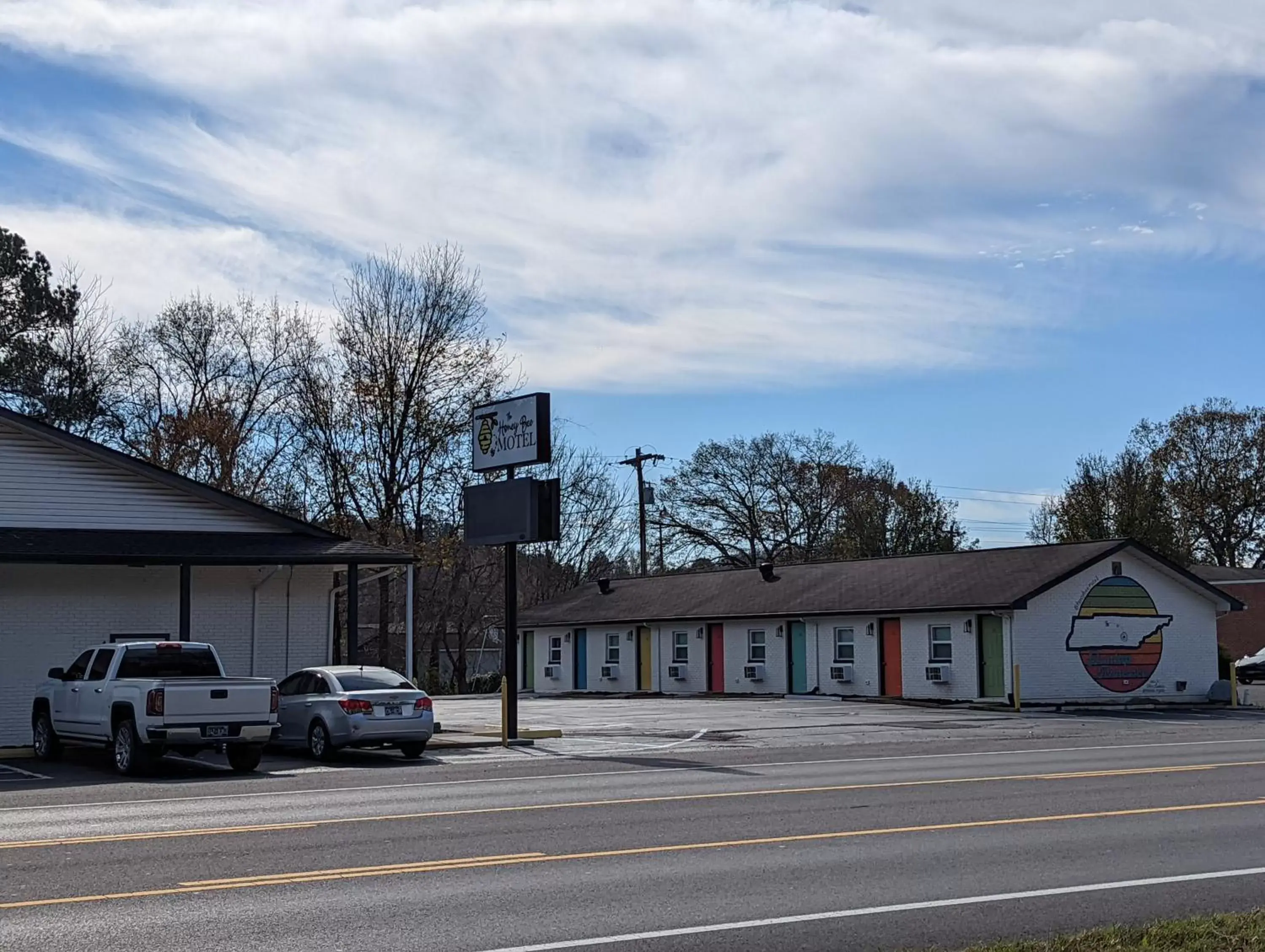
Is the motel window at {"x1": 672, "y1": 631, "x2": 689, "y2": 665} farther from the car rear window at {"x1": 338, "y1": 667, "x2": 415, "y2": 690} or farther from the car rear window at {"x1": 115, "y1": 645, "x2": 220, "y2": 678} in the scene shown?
the car rear window at {"x1": 115, "y1": 645, "x2": 220, "y2": 678}

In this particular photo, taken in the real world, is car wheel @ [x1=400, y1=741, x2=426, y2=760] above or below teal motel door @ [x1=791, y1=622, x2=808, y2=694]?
below

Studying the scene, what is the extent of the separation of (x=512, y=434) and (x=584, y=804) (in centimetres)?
1312

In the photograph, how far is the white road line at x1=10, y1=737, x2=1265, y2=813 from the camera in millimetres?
16078

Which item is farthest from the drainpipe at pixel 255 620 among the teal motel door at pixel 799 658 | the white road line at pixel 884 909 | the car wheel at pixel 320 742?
the white road line at pixel 884 909

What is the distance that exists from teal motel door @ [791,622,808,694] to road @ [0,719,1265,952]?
2447cm

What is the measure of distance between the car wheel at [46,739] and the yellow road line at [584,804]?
10.1 metres

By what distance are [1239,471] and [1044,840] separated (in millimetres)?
64879

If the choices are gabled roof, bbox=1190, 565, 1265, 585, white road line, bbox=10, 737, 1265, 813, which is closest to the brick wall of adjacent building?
gabled roof, bbox=1190, 565, 1265, 585

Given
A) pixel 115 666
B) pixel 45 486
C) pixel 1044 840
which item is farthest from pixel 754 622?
pixel 1044 840

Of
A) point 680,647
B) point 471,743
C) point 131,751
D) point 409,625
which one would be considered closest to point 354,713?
point 131,751

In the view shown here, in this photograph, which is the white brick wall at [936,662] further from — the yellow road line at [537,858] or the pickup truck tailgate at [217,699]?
the yellow road line at [537,858]

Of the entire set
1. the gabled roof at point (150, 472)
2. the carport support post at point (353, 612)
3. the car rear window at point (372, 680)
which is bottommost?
the car rear window at point (372, 680)

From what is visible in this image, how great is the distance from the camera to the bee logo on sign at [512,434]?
2695 cm

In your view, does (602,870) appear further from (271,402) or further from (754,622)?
(271,402)
